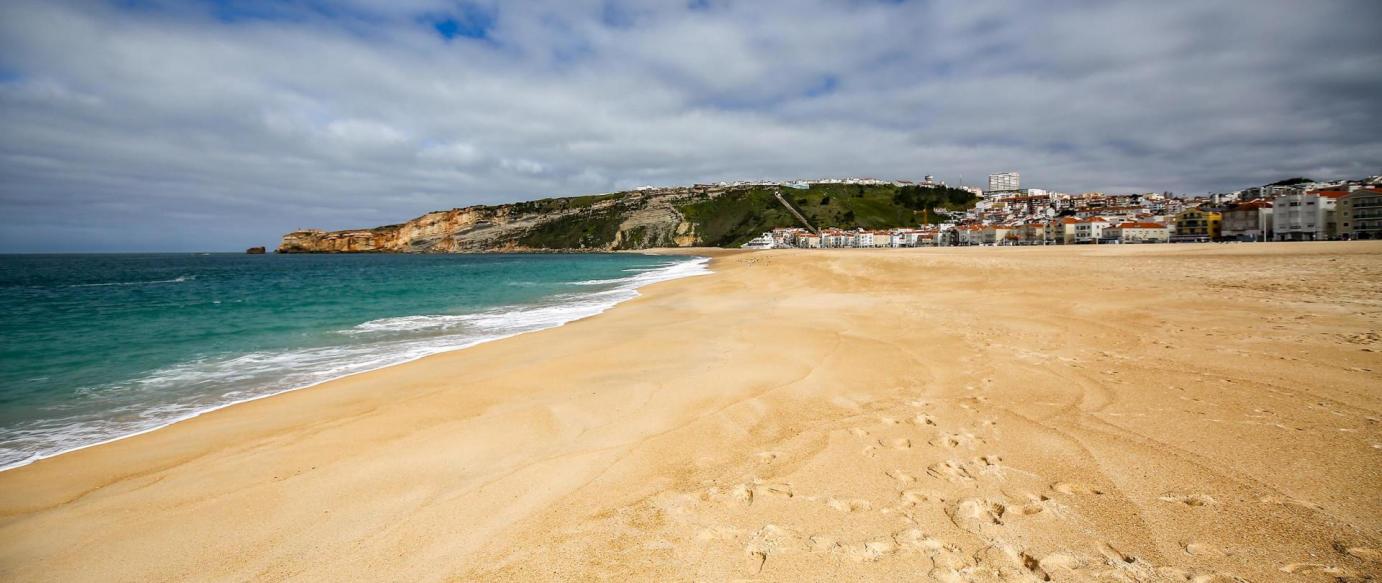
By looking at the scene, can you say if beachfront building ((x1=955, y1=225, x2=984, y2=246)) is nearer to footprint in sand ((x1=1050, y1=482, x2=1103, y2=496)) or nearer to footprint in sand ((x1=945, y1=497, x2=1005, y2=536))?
footprint in sand ((x1=1050, y1=482, x2=1103, y2=496))

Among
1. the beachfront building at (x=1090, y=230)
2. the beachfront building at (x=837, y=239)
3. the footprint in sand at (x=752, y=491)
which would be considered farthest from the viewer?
the beachfront building at (x=837, y=239)

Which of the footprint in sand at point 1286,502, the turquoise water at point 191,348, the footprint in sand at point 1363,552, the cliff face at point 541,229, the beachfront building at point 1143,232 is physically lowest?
the turquoise water at point 191,348

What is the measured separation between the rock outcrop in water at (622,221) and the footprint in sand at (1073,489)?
12150 centimetres

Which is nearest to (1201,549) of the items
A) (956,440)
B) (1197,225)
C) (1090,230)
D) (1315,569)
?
(1315,569)

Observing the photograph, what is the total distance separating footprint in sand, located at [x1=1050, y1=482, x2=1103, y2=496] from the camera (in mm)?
3061

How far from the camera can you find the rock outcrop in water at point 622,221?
133875 millimetres

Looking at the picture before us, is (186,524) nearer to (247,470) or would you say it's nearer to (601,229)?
(247,470)

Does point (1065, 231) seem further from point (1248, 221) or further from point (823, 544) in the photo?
point (823, 544)

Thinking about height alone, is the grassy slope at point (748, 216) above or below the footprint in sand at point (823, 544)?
above

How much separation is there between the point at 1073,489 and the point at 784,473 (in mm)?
1699

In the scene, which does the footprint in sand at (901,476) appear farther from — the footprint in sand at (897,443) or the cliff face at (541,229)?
the cliff face at (541,229)

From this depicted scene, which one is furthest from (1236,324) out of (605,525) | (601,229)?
(601,229)

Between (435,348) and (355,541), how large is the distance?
7.71 meters

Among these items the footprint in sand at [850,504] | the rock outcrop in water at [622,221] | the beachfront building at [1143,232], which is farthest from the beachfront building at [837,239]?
the footprint in sand at [850,504]
